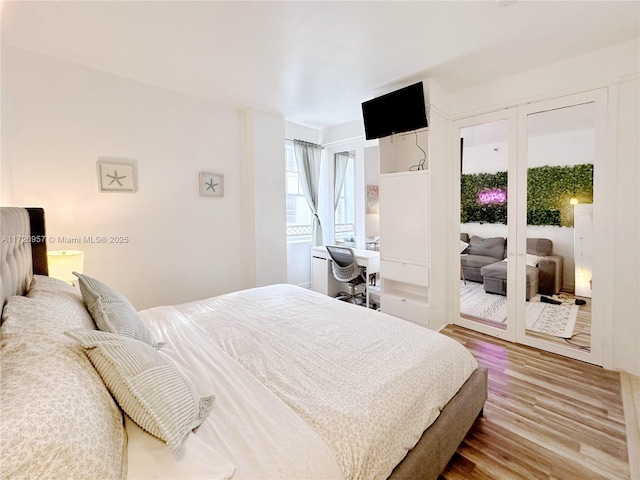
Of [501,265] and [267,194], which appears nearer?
[501,265]

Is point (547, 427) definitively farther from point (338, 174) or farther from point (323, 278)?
point (338, 174)

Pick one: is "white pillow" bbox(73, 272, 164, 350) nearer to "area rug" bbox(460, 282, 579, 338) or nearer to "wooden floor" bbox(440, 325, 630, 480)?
"wooden floor" bbox(440, 325, 630, 480)

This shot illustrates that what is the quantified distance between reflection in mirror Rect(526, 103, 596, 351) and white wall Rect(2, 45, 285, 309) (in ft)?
9.60

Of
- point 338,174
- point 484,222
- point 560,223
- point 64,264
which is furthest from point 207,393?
point 338,174

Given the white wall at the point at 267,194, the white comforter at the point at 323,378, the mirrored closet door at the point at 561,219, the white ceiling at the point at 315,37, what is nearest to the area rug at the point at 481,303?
the mirrored closet door at the point at 561,219

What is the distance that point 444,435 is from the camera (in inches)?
53.2

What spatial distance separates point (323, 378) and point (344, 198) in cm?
381

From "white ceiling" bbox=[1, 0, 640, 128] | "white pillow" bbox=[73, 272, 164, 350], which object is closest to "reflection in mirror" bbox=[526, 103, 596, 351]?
"white ceiling" bbox=[1, 0, 640, 128]

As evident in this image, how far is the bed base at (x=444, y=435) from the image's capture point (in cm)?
117

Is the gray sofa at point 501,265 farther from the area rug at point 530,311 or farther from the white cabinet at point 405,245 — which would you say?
the white cabinet at point 405,245

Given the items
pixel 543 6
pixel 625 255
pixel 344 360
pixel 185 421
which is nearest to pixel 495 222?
pixel 625 255

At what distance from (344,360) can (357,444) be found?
A: 0.48 m

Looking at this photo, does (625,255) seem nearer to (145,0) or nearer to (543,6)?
(543,6)

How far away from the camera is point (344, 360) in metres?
1.48
